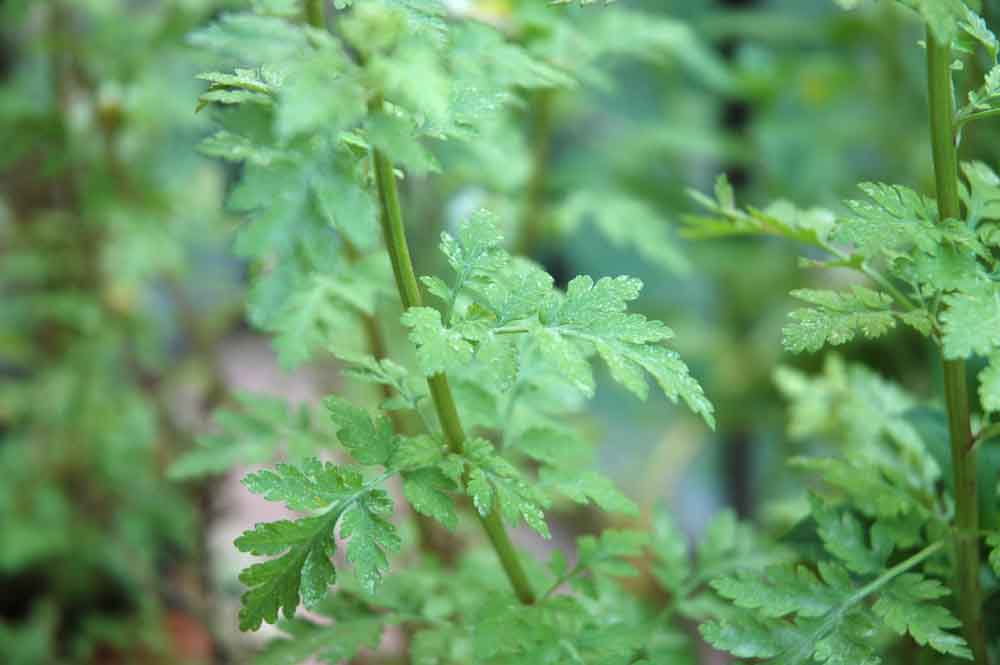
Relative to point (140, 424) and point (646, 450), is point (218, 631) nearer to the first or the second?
point (140, 424)

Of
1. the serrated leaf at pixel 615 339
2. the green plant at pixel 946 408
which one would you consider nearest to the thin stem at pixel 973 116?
the green plant at pixel 946 408

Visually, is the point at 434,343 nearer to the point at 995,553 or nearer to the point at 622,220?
the point at 995,553

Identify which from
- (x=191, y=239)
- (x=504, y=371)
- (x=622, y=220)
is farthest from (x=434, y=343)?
(x=191, y=239)

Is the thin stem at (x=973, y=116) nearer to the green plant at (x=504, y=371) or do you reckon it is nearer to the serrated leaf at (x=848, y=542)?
the green plant at (x=504, y=371)

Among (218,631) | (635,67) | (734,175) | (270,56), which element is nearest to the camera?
(270,56)

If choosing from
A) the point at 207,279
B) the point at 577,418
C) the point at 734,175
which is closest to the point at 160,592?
the point at 207,279
